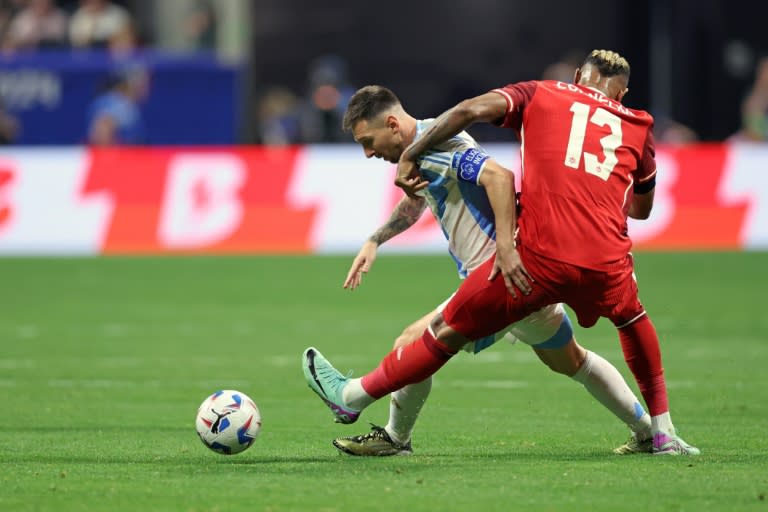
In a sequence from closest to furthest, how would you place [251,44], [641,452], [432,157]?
[432,157] → [641,452] → [251,44]

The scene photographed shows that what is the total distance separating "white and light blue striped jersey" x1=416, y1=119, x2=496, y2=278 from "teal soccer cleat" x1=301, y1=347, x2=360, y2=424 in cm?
85

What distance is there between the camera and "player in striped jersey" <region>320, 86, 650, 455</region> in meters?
7.50

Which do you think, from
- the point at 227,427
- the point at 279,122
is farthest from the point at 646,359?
the point at 279,122

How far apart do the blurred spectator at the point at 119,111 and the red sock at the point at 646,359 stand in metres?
17.7

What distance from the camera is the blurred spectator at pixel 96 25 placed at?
25.5 metres

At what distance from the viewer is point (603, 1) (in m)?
29.8

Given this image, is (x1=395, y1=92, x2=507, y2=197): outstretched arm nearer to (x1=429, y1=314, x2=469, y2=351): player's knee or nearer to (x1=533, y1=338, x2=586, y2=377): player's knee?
(x1=429, y1=314, x2=469, y2=351): player's knee

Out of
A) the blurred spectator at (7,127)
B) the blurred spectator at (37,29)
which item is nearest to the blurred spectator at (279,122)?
the blurred spectator at (37,29)

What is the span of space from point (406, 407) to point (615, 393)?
1118 millimetres

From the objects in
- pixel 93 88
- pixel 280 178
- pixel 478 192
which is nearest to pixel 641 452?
pixel 478 192

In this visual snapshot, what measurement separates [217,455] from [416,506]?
200 centimetres

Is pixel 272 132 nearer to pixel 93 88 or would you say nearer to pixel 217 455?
pixel 93 88

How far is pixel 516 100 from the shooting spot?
24.4 feet

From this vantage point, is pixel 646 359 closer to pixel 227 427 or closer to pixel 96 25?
pixel 227 427
